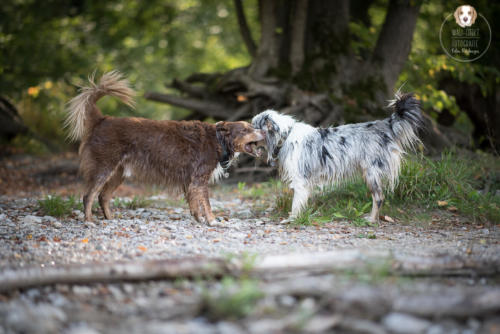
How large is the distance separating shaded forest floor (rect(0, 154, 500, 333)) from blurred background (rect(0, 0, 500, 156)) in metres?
4.08

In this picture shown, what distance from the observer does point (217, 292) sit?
10.4 feet

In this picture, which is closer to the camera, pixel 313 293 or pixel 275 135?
pixel 313 293

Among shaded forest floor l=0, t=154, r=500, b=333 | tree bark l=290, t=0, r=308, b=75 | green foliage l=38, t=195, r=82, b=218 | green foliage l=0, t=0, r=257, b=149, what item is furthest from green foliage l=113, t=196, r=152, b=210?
tree bark l=290, t=0, r=308, b=75

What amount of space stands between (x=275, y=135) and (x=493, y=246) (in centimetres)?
297

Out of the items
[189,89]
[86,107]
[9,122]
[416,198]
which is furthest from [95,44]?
[416,198]

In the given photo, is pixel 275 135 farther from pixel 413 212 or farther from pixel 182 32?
pixel 182 32

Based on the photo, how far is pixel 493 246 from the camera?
4.68m

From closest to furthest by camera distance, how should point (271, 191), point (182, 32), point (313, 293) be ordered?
point (313, 293) → point (271, 191) → point (182, 32)

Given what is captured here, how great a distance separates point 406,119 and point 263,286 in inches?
144

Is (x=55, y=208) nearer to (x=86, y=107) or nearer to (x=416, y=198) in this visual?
(x=86, y=107)

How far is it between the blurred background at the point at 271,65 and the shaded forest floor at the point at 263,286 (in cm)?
408

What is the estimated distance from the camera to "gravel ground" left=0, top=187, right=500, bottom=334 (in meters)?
2.78

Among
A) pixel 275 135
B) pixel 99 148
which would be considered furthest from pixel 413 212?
pixel 99 148

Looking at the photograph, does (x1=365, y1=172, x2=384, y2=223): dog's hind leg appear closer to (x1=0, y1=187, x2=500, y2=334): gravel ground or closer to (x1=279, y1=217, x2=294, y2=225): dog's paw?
(x1=0, y1=187, x2=500, y2=334): gravel ground
